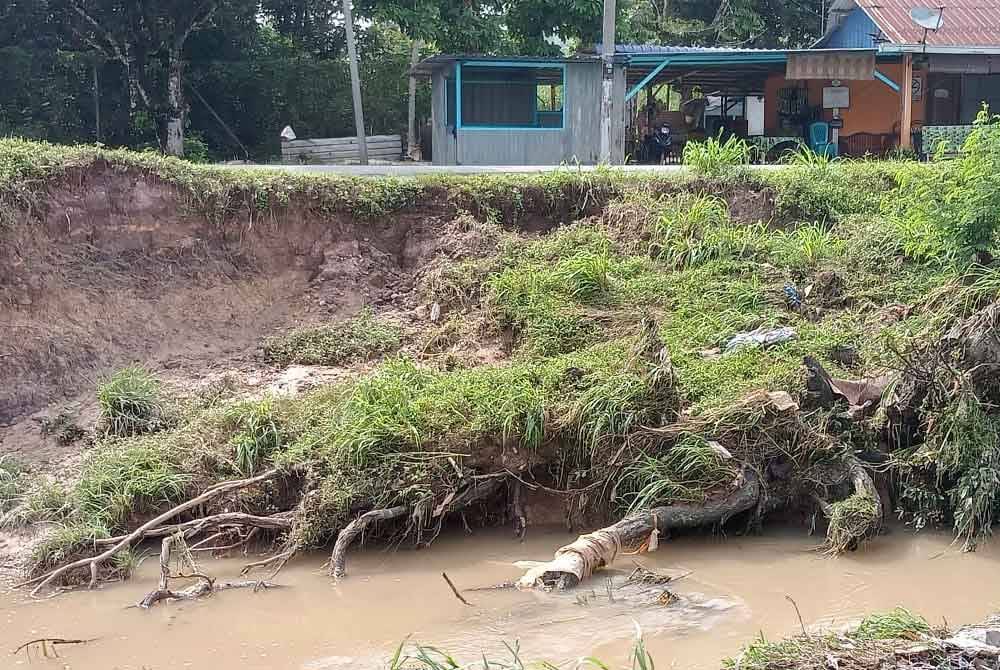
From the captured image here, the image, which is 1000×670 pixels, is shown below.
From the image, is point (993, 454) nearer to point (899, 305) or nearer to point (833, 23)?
point (899, 305)

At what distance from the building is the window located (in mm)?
17

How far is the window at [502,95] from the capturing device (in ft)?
55.0

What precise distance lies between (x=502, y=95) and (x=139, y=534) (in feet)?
40.5

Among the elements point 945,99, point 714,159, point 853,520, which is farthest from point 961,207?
point 945,99

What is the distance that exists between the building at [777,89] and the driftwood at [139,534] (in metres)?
10.2

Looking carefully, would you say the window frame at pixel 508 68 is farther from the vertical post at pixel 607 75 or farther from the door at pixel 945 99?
the door at pixel 945 99

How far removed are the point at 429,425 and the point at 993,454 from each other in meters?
3.44

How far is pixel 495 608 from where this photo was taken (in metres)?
5.25

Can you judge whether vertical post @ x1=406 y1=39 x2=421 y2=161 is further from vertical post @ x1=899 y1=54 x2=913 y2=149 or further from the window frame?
vertical post @ x1=899 y1=54 x2=913 y2=149

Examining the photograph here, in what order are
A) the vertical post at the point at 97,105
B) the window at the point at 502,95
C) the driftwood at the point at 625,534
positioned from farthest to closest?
the vertical post at the point at 97,105 < the window at the point at 502,95 < the driftwood at the point at 625,534

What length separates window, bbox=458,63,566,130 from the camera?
1675cm

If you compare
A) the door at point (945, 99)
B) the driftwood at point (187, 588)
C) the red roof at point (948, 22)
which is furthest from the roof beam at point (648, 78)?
the driftwood at point (187, 588)

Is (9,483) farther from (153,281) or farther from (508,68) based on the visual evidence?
(508,68)

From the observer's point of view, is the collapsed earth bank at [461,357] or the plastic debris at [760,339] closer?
the collapsed earth bank at [461,357]
